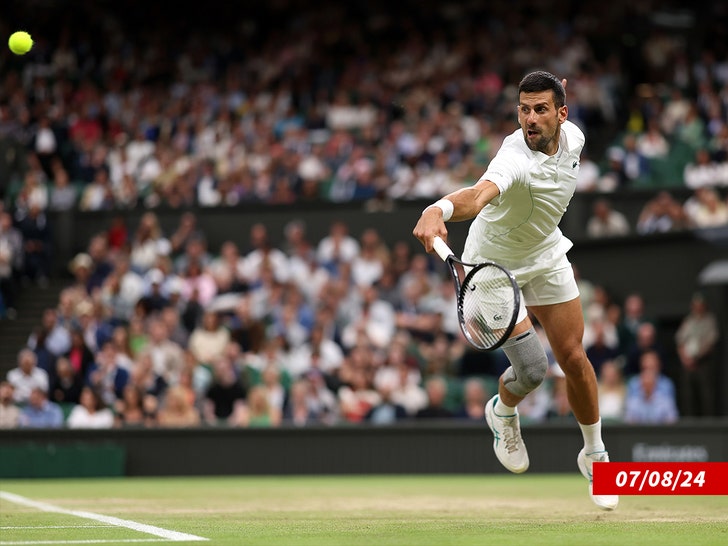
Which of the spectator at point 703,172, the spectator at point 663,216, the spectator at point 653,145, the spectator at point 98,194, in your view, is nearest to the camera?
the spectator at point 663,216

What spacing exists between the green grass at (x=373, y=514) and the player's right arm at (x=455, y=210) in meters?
1.58

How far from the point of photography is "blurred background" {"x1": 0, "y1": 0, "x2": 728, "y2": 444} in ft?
51.9

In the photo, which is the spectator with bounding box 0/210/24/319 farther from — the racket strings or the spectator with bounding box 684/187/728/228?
the racket strings

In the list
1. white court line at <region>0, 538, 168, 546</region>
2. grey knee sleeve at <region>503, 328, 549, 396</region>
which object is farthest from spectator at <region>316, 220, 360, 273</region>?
white court line at <region>0, 538, 168, 546</region>

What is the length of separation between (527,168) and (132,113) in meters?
15.9

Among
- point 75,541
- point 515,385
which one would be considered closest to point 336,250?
point 515,385

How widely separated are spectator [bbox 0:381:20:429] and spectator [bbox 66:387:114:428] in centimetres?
61

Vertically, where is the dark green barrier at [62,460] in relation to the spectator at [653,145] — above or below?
below

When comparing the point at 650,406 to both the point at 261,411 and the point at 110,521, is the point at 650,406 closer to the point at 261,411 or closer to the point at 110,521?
the point at 261,411

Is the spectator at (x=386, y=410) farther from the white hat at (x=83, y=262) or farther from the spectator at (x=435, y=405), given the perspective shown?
the white hat at (x=83, y=262)

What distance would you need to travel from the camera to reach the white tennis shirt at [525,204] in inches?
295

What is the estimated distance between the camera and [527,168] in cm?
754

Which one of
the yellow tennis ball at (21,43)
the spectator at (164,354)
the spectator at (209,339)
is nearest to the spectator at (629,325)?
the spectator at (209,339)

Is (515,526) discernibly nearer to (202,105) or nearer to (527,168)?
(527,168)
